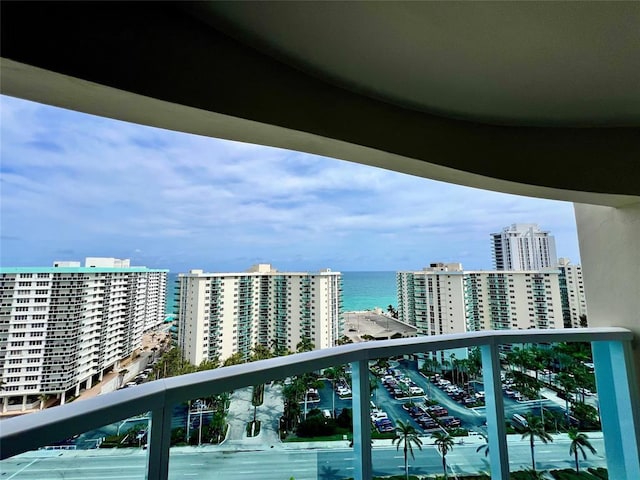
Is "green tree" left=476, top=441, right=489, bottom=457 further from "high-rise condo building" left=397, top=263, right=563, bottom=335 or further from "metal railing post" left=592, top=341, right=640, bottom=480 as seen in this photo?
"metal railing post" left=592, top=341, right=640, bottom=480

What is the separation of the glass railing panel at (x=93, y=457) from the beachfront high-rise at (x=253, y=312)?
0.81 metres

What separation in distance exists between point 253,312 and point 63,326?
1.21 m

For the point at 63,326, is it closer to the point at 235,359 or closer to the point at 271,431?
the point at 235,359

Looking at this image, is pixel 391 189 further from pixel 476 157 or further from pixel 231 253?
pixel 476 157

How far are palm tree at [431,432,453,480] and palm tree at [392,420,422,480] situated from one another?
0.42ft

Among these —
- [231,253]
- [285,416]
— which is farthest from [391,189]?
[285,416]

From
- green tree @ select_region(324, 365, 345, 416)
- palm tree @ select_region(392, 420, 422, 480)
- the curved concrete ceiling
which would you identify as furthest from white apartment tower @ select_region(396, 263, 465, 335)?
the curved concrete ceiling

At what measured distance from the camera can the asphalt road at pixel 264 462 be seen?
857 mm

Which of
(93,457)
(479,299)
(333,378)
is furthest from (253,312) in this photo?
(479,299)

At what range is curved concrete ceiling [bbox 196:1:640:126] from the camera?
113cm

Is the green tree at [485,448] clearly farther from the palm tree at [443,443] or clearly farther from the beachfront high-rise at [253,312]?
the beachfront high-rise at [253,312]

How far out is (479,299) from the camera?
110 inches

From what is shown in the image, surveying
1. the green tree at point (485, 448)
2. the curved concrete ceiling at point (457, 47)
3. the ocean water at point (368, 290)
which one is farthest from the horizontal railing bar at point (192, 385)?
the curved concrete ceiling at point (457, 47)

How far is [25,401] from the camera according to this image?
1.16 metres
